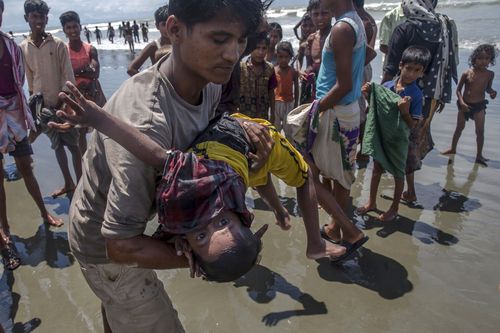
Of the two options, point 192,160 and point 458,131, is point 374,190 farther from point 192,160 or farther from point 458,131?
point 192,160

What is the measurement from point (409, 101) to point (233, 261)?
265cm

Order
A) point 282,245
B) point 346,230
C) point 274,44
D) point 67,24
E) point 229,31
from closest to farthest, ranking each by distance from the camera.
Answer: point 229,31 < point 346,230 < point 282,245 < point 67,24 < point 274,44

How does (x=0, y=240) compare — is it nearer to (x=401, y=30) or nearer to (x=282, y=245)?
(x=282, y=245)

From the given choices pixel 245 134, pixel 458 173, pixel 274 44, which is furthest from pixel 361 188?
pixel 245 134

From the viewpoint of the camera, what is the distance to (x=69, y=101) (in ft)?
3.85

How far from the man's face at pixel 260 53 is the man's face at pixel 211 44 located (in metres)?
2.70

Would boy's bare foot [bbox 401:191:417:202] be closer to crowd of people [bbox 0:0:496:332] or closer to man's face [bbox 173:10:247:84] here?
crowd of people [bbox 0:0:496:332]

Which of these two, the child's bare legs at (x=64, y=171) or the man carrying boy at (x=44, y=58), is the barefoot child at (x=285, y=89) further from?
the child's bare legs at (x=64, y=171)

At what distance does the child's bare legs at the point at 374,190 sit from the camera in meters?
3.79

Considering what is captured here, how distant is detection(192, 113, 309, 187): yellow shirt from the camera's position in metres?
1.35

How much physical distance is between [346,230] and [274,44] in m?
3.48

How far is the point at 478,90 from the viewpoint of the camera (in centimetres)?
501

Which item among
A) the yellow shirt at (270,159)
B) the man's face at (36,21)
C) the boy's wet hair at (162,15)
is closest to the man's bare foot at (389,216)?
the yellow shirt at (270,159)

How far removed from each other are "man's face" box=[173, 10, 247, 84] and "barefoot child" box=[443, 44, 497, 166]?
451 cm
